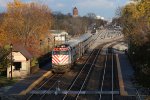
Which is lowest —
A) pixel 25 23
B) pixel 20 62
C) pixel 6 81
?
pixel 6 81

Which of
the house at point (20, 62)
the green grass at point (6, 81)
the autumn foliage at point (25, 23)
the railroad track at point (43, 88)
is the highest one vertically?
the autumn foliage at point (25, 23)

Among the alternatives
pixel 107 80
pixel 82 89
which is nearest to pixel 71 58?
pixel 107 80

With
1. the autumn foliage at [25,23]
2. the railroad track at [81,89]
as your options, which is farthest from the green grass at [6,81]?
the autumn foliage at [25,23]

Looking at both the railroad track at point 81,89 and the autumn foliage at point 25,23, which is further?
the autumn foliage at point 25,23

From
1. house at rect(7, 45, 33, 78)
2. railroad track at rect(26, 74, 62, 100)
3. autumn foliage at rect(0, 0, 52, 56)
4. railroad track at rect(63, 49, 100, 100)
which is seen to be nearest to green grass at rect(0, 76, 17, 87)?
house at rect(7, 45, 33, 78)

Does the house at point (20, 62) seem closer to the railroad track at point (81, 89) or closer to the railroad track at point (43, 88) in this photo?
the railroad track at point (43, 88)

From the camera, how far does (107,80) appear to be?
44188 mm

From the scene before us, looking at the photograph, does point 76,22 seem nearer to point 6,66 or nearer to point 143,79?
point 6,66

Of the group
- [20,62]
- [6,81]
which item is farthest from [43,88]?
[20,62]

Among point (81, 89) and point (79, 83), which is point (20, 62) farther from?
point (81, 89)

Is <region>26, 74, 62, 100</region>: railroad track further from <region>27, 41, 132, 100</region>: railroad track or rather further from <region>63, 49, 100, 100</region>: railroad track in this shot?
<region>63, 49, 100, 100</region>: railroad track

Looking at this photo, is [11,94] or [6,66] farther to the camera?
[6,66]

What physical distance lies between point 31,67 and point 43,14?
143 feet

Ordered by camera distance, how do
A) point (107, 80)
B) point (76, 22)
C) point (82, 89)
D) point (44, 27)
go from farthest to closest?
point (76, 22)
point (44, 27)
point (107, 80)
point (82, 89)
